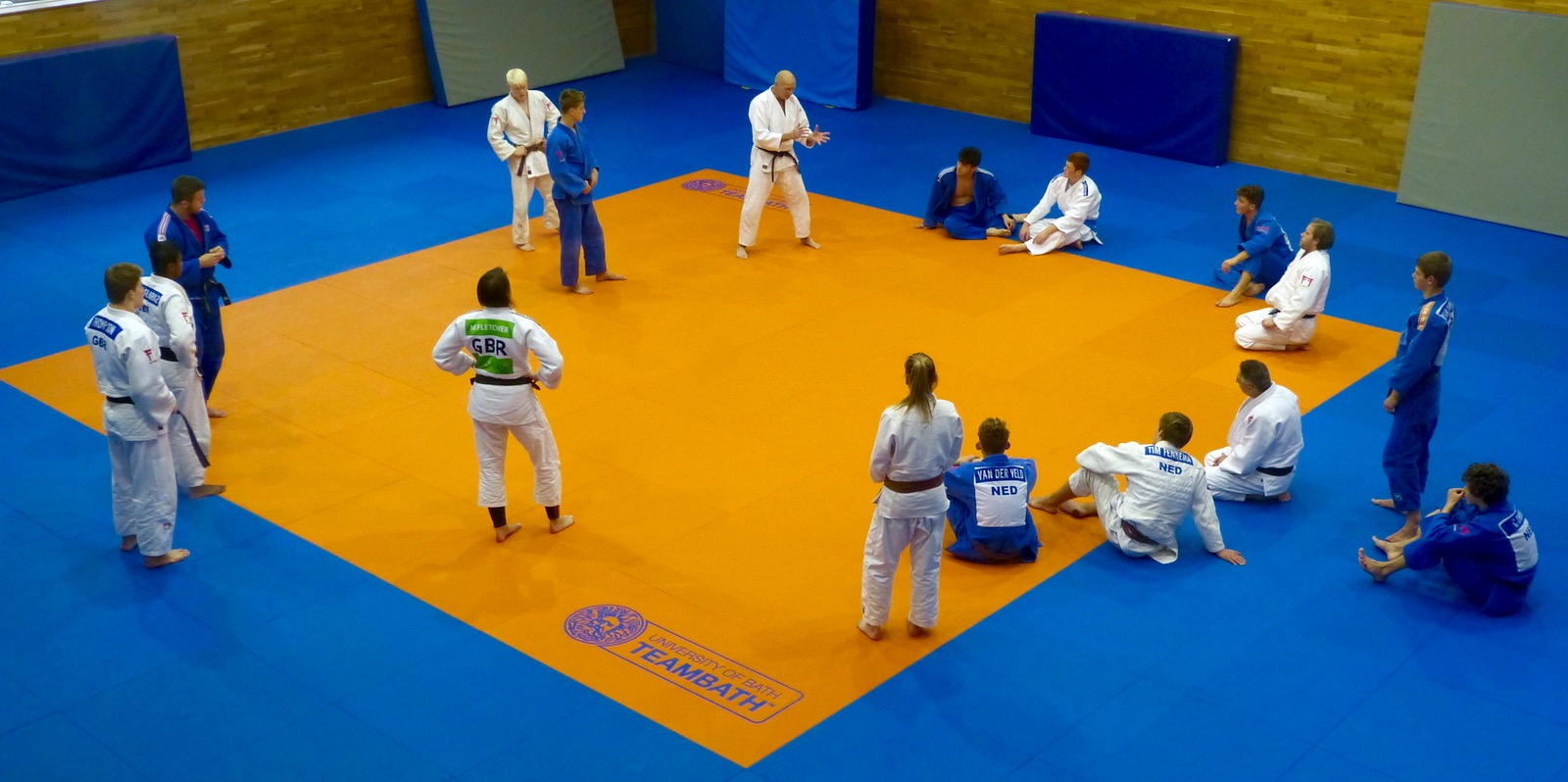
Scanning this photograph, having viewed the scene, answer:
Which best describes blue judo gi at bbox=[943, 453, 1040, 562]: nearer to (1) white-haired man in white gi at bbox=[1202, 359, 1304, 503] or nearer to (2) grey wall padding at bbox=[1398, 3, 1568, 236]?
(1) white-haired man in white gi at bbox=[1202, 359, 1304, 503]

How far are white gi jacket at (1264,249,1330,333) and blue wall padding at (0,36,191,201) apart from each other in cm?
1075

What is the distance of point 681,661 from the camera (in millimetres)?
6430

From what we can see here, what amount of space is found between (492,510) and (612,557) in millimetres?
679

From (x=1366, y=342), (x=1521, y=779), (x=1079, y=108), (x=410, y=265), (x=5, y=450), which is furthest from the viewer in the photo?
(x=1079, y=108)

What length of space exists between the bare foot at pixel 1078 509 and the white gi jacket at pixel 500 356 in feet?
9.34

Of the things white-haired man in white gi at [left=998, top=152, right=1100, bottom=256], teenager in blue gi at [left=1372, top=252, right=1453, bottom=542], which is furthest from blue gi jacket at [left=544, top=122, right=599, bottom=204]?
teenager in blue gi at [left=1372, top=252, right=1453, bottom=542]

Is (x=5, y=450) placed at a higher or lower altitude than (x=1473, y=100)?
lower

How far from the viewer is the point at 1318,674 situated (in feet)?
20.8

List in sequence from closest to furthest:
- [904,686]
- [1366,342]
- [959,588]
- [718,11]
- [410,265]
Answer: [904,686] < [959,588] < [1366,342] < [410,265] < [718,11]

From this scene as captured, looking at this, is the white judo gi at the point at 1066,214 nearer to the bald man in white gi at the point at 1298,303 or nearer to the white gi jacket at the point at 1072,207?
the white gi jacket at the point at 1072,207

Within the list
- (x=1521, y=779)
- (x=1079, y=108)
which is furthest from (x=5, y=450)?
(x=1079, y=108)

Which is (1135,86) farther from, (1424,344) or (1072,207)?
(1424,344)

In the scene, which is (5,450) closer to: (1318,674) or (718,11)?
(1318,674)

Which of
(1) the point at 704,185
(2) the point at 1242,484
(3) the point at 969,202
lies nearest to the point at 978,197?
(3) the point at 969,202
